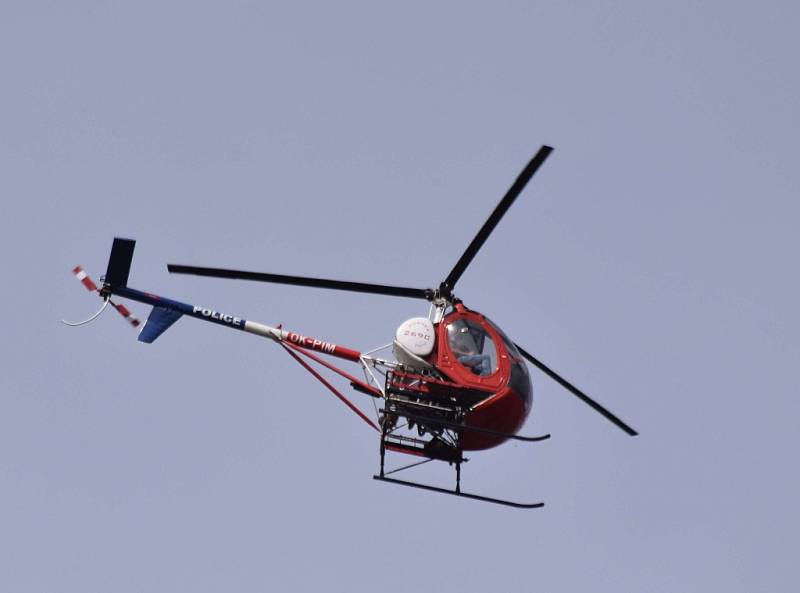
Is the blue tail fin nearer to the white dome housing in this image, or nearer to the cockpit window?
the white dome housing

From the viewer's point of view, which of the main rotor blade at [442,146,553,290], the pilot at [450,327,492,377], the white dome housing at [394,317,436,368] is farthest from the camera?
the pilot at [450,327,492,377]

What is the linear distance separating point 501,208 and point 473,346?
220 cm

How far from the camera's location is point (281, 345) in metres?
18.0

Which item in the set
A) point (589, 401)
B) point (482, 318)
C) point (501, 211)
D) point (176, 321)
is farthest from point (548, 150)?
point (176, 321)

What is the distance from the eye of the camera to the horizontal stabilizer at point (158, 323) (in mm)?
18297

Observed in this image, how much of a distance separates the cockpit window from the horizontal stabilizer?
13.5ft

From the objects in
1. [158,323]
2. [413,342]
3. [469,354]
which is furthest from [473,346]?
[158,323]

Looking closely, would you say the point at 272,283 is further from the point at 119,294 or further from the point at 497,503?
the point at 497,503

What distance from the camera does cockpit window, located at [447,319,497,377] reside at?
55.4 ft

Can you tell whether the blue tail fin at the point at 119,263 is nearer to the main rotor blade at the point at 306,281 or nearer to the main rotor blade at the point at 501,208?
the main rotor blade at the point at 306,281

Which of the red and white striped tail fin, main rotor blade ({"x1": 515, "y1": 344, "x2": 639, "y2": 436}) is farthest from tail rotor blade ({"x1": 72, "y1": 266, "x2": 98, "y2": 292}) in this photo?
main rotor blade ({"x1": 515, "y1": 344, "x2": 639, "y2": 436})

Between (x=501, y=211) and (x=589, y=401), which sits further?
(x=589, y=401)

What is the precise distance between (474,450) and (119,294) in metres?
5.74

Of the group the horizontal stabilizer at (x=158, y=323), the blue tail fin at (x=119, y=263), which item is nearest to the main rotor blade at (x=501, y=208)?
the horizontal stabilizer at (x=158, y=323)
